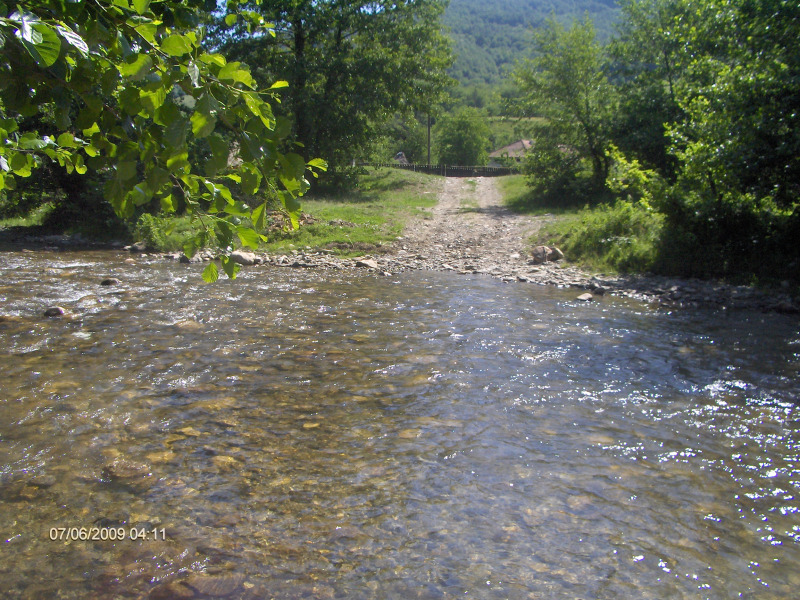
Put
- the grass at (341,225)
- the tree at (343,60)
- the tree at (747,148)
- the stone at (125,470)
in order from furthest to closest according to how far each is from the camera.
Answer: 1. the tree at (343,60)
2. the grass at (341,225)
3. the tree at (747,148)
4. the stone at (125,470)

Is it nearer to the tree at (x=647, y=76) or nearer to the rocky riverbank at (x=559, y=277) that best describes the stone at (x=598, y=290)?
the rocky riverbank at (x=559, y=277)

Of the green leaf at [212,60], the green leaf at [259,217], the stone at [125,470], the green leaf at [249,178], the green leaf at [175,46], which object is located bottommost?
the stone at [125,470]

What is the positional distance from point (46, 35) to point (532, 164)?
28250mm

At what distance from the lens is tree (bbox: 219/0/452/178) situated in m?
27.9

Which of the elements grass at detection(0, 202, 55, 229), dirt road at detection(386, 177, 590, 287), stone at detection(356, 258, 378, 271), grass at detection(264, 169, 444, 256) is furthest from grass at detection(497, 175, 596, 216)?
grass at detection(0, 202, 55, 229)

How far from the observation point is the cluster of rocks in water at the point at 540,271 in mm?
12188

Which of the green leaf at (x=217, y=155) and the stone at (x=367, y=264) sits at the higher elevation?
the green leaf at (x=217, y=155)

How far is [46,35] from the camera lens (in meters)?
2.12

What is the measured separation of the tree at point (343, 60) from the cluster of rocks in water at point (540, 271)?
12380 mm

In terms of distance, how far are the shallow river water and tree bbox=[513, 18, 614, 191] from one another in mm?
18416

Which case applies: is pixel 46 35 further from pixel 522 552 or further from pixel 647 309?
pixel 647 309

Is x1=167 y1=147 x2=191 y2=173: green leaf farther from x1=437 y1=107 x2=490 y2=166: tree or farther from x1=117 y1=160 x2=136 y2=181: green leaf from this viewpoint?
A: x1=437 y1=107 x2=490 y2=166: tree

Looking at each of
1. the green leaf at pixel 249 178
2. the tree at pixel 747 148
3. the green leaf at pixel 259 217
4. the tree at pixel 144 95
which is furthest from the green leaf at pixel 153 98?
the tree at pixel 747 148

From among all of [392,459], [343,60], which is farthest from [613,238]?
[343,60]
